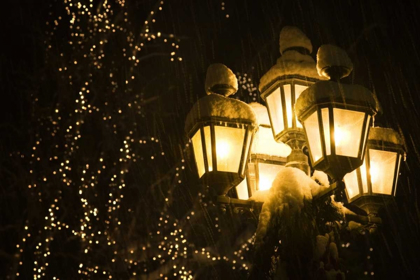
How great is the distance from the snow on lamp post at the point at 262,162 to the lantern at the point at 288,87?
0.96 feet

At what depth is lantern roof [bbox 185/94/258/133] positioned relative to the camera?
3.80 metres

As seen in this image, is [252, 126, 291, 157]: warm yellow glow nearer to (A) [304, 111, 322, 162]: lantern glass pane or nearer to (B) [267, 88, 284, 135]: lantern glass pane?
(B) [267, 88, 284, 135]: lantern glass pane

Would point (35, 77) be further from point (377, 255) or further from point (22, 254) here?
point (377, 255)

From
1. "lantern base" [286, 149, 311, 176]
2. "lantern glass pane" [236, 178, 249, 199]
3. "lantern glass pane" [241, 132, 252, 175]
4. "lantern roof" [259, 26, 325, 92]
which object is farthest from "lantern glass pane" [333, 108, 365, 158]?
"lantern glass pane" [236, 178, 249, 199]

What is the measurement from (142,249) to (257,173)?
8.19m

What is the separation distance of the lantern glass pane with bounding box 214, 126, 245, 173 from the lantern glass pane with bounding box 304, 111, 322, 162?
1.44 feet

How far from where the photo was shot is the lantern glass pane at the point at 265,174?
14.7 ft

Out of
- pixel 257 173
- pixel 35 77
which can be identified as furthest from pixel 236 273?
pixel 257 173

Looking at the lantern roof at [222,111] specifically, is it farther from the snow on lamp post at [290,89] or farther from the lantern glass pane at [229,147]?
the snow on lamp post at [290,89]

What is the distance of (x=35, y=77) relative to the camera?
1256 cm

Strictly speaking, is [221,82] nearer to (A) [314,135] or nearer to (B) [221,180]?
(B) [221,180]

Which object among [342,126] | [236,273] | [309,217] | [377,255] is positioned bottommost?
[309,217]

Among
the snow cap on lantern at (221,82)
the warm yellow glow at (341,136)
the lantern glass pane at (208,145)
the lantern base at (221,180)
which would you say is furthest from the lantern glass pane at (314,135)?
the snow cap on lantern at (221,82)

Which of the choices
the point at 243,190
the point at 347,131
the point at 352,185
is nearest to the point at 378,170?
the point at 352,185
